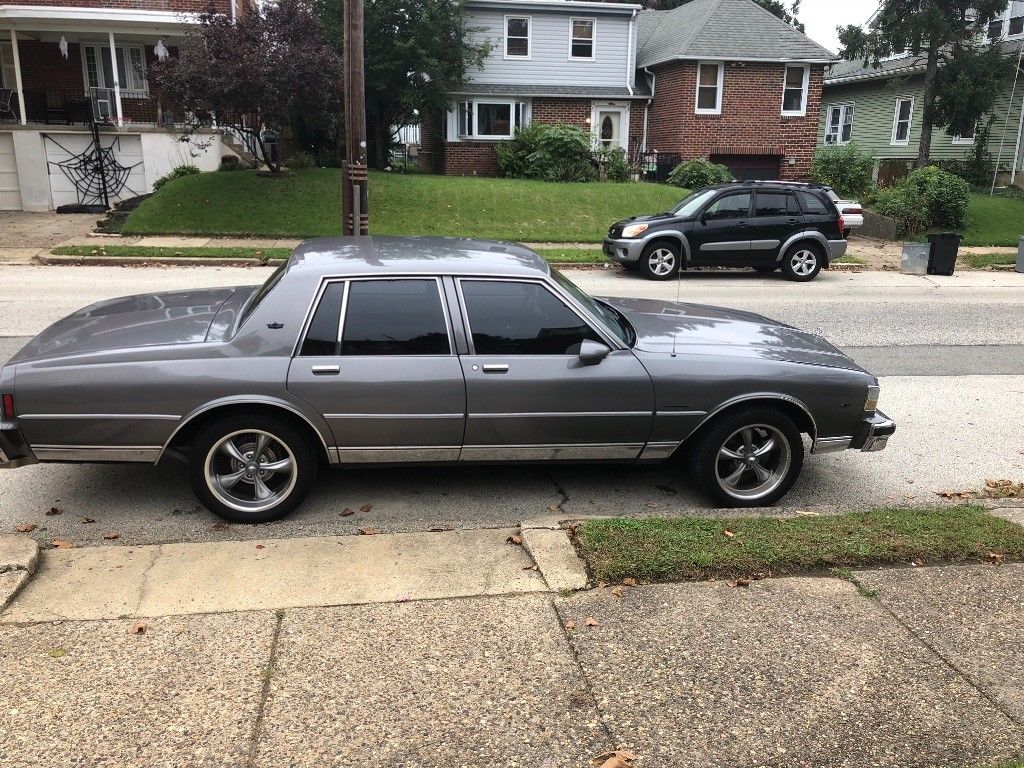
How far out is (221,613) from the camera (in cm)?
370

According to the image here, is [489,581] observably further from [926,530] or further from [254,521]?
[926,530]

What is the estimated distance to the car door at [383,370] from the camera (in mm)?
4609

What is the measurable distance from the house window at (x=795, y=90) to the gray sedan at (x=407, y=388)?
87.6 ft

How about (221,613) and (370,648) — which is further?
(221,613)

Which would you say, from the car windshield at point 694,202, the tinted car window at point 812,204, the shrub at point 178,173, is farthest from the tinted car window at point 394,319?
the shrub at point 178,173

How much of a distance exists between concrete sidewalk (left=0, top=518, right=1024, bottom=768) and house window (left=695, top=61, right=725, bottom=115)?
26.7m

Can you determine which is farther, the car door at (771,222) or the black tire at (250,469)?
the car door at (771,222)

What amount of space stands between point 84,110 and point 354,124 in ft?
45.6

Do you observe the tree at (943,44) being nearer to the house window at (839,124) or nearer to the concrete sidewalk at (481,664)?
the house window at (839,124)

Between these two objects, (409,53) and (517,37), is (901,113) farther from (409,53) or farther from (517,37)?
(409,53)

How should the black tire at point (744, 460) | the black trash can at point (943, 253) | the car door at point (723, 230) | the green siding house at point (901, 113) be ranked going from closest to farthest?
1. the black tire at point (744, 460)
2. the car door at point (723, 230)
3. the black trash can at point (943, 253)
4. the green siding house at point (901, 113)

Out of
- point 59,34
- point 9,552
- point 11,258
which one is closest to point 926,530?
point 9,552

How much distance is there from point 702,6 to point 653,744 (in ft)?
108

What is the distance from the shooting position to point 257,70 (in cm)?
1731
